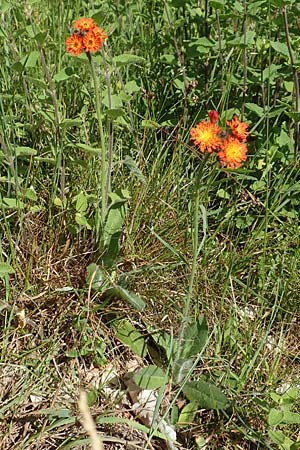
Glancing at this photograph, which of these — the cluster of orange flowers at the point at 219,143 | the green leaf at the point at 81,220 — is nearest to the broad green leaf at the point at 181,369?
the green leaf at the point at 81,220

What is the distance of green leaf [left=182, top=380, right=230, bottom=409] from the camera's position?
1.60 metres

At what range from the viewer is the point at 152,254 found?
195 cm

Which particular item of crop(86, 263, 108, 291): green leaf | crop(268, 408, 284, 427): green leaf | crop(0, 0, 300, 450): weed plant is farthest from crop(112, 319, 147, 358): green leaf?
crop(268, 408, 284, 427): green leaf

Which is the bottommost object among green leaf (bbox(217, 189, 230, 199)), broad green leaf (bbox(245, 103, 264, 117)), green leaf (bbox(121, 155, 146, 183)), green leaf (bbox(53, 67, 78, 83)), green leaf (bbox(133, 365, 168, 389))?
green leaf (bbox(133, 365, 168, 389))

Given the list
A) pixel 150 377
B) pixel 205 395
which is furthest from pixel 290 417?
pixel 150 377

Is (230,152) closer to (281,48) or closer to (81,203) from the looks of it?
(81,203)

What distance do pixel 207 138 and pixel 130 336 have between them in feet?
2.22

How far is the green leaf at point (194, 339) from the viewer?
166 centimetres

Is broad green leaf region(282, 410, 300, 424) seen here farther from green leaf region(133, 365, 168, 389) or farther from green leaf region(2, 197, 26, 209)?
Result: green leaf region(2, 197, 26, 209)

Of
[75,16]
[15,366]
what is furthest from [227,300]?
[75,16]

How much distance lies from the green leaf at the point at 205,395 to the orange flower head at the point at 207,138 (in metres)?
0.65

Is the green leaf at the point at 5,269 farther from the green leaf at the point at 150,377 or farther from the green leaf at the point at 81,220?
the green leaf at the point at 150,377

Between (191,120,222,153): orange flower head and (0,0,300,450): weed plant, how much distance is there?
0.32 ft

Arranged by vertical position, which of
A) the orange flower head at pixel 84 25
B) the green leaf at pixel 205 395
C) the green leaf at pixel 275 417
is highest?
the orange flower head at pixel 84 25
